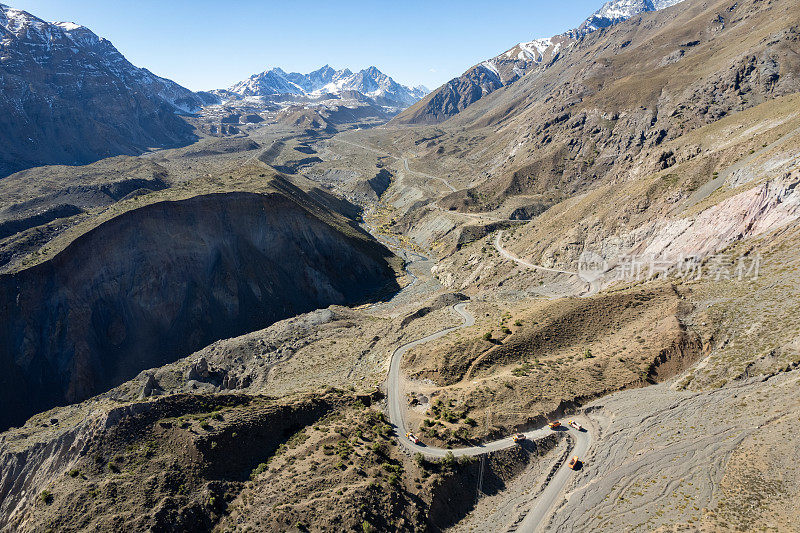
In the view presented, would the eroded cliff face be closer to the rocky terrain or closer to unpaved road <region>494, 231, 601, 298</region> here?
the rocky terrain

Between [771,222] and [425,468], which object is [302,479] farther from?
[771,222]

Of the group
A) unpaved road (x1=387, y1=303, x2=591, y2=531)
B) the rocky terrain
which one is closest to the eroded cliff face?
the rocky terrain

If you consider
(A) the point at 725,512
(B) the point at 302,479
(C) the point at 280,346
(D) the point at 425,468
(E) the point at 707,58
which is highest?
(E) the point at 707,58

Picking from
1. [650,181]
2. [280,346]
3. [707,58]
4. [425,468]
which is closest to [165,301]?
[280,346]

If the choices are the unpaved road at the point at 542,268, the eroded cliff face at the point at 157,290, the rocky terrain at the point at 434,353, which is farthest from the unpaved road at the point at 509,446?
the eroded cliff face at the point at 157,290

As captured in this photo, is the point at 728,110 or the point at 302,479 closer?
the point at 302,479

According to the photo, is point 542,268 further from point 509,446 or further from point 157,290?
point 157,290
